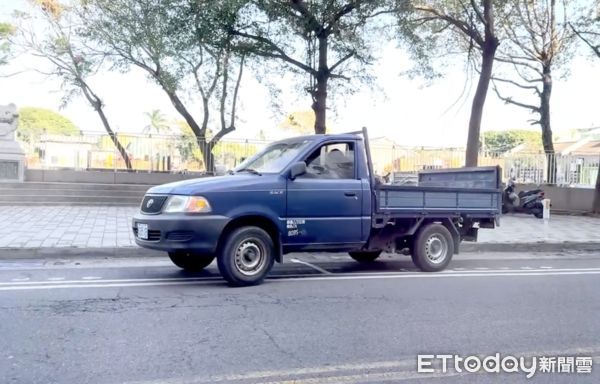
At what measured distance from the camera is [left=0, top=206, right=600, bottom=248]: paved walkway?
10367 millimetres

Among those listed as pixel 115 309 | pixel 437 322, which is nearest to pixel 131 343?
pixel 115 309

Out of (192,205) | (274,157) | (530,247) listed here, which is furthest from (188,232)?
(530,247)

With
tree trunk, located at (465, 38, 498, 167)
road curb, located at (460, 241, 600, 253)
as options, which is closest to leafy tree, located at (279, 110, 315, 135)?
tree trunk, located at (465, 38, 498, 167)

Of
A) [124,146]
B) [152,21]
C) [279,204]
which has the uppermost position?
[152,21]

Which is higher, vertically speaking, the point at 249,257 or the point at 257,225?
the point at 257,225

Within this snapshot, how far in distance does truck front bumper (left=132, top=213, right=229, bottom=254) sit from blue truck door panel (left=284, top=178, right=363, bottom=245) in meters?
1.00

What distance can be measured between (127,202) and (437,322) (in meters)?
14.8

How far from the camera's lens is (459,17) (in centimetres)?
1861

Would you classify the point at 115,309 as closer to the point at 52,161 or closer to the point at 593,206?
the point at 52,161

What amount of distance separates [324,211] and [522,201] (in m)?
13.0

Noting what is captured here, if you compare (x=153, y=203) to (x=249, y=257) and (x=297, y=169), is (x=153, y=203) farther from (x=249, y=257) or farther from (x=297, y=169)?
(x=297, y=169)

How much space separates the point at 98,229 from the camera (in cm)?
1219

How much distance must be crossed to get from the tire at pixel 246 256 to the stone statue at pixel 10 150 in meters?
14.1

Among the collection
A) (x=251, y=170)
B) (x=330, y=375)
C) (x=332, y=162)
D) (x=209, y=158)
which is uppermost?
(x=209, y=158)
